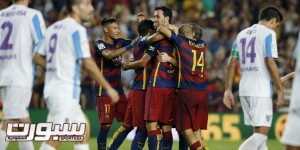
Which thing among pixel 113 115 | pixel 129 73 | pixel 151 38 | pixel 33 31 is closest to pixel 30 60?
pixel 33 31

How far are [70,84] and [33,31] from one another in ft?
3.48

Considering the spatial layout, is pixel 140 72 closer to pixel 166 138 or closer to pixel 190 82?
pixel 190 82

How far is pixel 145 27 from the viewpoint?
13.9m

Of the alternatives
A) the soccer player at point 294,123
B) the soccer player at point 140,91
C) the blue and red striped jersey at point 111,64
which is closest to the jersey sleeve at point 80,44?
the soccer player at point 294,123

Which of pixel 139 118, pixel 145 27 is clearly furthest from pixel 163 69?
pixel 139 118

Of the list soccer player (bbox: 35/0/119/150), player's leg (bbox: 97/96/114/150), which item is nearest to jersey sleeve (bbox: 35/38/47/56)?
soccer player (bbox: 35/0/119/150)

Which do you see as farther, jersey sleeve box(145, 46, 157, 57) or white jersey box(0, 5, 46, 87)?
jersey sleeve box(145, 46, 157, 57)

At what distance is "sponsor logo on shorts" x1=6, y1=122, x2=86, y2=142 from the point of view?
1144 centimetres

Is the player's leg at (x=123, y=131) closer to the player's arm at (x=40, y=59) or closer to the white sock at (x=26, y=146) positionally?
the white sock at (x=26, y=146)

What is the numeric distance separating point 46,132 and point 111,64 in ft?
10.1

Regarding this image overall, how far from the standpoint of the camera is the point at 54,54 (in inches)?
424

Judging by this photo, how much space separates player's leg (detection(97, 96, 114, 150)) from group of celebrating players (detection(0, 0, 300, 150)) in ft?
0.05

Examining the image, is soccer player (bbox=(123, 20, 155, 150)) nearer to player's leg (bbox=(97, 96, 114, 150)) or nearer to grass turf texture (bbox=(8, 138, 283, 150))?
player's leg (bbox=(97, 96, 114, 150))

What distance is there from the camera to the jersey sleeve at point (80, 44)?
1056 cm
